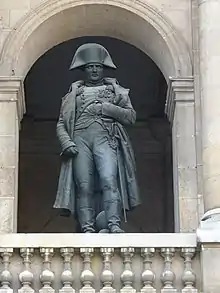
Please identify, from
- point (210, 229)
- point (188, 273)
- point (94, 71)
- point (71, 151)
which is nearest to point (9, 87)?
point (94, 71)

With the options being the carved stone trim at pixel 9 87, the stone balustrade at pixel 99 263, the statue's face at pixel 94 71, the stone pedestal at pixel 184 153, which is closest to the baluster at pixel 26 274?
the stone balustrade at pixel 99 263

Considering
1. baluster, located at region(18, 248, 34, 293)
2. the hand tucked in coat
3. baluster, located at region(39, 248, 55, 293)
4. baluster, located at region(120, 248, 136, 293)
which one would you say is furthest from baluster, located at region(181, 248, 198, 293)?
the hand tucked in coat

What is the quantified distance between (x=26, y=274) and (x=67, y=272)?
44 cm

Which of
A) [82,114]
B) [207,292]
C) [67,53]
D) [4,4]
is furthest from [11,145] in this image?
[67,53]

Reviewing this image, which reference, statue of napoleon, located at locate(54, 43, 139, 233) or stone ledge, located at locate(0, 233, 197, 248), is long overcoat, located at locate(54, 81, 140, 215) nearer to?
statue of napoleon, located at locate(54, 43, 139, 233)

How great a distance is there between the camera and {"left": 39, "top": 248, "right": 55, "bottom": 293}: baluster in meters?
13.7

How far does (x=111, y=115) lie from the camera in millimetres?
15195

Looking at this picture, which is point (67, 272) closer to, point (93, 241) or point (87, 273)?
point (87, 273)

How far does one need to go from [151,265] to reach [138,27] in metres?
3.69

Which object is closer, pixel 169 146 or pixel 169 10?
pixel 169 10

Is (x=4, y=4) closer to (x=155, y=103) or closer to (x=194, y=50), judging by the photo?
(x=194, y=50)

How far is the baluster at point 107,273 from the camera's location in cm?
1373

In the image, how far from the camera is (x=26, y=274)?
13750 millimetres

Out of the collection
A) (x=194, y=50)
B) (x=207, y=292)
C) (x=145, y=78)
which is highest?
(x=145, y=78)
